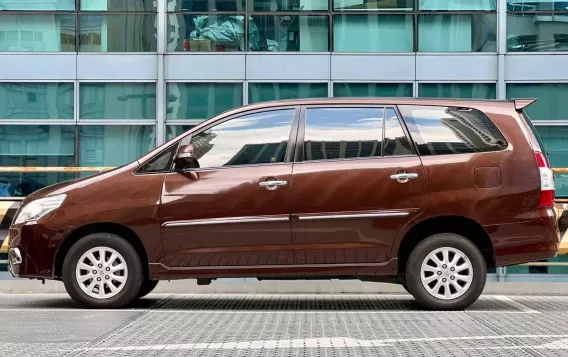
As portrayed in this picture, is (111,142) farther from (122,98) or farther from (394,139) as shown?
(394,139)

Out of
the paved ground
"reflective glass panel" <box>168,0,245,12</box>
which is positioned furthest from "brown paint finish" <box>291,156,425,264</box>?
"reflective glass panel" <box>168,0,245,12</box>

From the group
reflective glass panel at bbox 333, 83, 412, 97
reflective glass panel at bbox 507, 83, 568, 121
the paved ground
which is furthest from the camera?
reflective glass panel at bbox 333, 83, 412, 97

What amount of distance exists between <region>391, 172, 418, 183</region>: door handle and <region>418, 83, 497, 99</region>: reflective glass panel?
516 inches

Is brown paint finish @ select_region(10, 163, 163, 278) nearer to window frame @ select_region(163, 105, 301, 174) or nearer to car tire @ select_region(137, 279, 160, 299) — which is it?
window frame @ select_region(163, 105, 301, 174)

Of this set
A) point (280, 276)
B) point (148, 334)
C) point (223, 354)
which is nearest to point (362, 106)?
point (280, 276)

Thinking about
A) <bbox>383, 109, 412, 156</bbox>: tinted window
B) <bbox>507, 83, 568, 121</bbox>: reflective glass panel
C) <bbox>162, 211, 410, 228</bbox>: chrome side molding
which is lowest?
<bbox>162, 211, 410, 228</bbox>: chrome side molding

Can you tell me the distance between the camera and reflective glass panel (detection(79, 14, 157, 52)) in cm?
2228

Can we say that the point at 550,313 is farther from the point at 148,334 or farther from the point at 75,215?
the point at 75,215

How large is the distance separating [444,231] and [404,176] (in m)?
0.63

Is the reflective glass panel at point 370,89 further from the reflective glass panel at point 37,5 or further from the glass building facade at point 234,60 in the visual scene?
the reflective glass panel at point 37,5

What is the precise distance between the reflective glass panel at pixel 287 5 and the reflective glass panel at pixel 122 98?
2.62 meters

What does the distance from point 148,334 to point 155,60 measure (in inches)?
609

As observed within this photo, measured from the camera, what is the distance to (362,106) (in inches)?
374

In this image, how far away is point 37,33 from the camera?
22.4 metres
